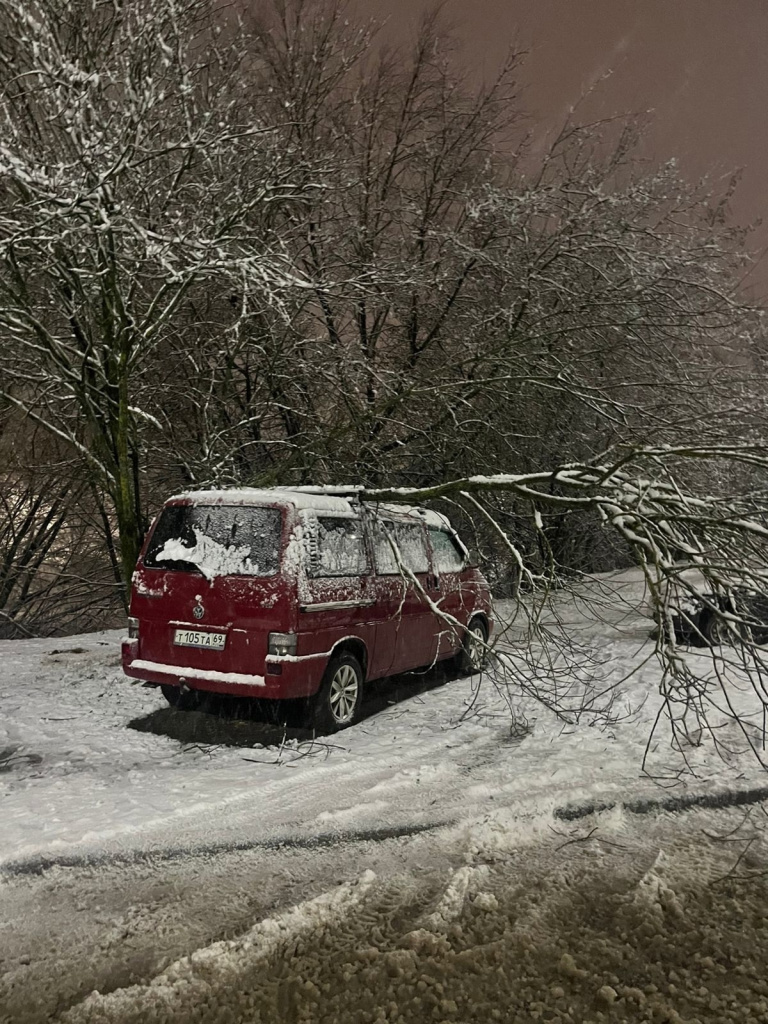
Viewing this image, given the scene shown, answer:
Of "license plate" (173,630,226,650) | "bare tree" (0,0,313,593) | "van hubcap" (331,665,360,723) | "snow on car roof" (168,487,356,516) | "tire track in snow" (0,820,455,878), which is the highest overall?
"bare tree" (0,0,313,593)

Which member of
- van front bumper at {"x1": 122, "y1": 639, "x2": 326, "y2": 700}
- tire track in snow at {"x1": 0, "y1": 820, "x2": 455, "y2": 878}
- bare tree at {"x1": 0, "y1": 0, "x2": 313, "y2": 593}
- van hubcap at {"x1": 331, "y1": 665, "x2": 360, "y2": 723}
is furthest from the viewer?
bare tree at {"x1": 0, "y1": 0, "x2": 313, "y2": 593}

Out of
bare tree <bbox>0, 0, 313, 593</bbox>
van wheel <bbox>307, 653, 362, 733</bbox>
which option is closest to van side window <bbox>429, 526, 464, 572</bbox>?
van wheel <bbox>307, 653, 362, 733</bbox>

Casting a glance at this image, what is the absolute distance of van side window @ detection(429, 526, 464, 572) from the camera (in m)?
8.22

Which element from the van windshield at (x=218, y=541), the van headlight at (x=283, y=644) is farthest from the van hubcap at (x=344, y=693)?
the van windshield at (x=218, y=541)

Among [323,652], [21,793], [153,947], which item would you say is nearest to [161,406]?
[323,652]

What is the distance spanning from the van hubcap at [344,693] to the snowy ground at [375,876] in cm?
18

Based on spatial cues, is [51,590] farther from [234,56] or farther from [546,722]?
[546,722]

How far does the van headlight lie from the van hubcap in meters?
0.63

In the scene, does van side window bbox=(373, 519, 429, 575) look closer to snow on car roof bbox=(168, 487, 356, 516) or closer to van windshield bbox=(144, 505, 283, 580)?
snow on car roof bbox=(168, 487, 356, 516)

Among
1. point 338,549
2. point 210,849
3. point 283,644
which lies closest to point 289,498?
point 338,549

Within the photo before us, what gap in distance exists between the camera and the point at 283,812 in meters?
4.55

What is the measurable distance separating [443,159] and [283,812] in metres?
11.2

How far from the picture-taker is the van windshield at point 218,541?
6.06 meters

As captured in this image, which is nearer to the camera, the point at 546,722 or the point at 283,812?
the point at 283,812
